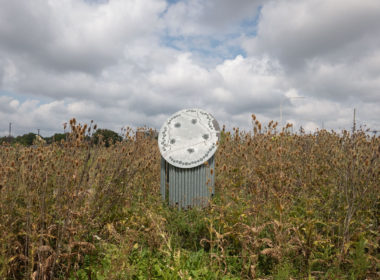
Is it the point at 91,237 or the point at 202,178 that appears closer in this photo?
the point at 91,237

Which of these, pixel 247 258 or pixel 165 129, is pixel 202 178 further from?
pixel 247 258

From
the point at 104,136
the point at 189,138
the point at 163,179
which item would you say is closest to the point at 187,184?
the point at 163,179

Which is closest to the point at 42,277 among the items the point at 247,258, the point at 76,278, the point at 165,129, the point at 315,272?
the point at 76,278

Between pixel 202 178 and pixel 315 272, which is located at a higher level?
pixel 202 178

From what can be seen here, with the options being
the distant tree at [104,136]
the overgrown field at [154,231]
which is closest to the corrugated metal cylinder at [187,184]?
the overgrown field at [154,231]

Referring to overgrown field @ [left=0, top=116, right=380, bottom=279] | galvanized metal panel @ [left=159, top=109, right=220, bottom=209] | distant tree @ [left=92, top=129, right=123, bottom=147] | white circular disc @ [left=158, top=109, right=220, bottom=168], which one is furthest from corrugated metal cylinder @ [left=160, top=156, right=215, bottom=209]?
distant tree @ [left=92, top=129, right=123, bottom=147]

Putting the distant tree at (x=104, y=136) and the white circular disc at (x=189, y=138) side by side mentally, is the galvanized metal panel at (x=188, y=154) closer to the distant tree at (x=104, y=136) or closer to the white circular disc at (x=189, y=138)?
the white circular disc at (x=189, y=138)

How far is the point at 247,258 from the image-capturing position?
3209 mm

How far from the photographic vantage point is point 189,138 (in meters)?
4.91

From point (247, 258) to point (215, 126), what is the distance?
90.2 inches

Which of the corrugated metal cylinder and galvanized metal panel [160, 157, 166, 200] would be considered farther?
galvanized metal panel [160, 157, 166, 200]

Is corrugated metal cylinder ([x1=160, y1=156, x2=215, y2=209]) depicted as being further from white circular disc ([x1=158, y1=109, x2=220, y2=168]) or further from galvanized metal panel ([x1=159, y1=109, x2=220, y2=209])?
white circular disc ([x1=158, y1=109, x2=220, y2=168])

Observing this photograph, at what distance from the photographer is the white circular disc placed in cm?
482

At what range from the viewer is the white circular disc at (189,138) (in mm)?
4820
